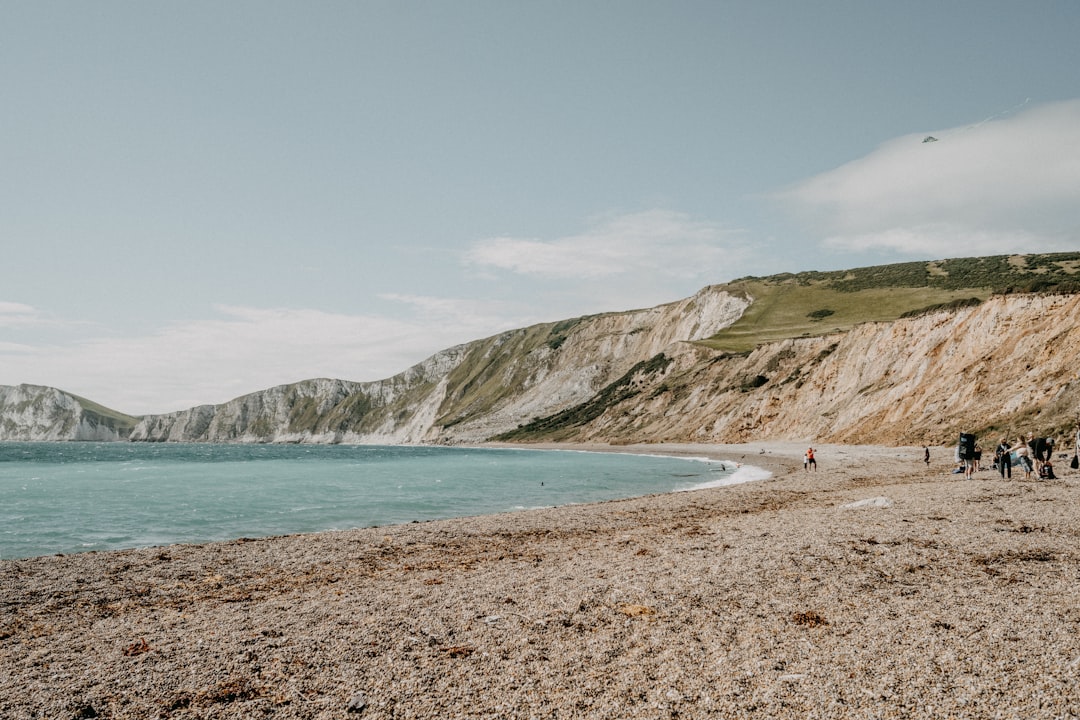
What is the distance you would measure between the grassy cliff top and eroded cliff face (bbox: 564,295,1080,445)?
1226 cm

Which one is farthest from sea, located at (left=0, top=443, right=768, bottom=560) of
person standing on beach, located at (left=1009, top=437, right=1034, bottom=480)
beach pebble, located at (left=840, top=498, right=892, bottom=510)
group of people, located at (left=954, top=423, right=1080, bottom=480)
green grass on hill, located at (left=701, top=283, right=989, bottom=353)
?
green grass on hill, located at (left=701, top=283, right=989, bottom=353)

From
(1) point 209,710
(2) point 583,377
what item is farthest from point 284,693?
(2) point 583,377

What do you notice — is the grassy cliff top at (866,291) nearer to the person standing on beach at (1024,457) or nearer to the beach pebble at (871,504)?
the person standing on beach at (1024,457)

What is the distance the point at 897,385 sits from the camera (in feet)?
196

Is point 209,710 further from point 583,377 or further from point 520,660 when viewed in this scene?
point 583,377

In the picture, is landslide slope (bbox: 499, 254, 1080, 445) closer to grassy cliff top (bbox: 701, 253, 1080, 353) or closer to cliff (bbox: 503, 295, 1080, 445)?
cliff (bbox: 503, 295, 1080, 445)

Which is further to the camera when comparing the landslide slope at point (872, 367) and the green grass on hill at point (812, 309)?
the green grass on hill at point (812, 309)

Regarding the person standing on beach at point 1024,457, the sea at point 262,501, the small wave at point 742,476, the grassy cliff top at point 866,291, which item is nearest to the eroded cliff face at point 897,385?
the person standing on beach at point 1024,457

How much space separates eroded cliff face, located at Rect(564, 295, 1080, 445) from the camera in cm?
4278

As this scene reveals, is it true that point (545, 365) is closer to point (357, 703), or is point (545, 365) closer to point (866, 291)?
point (866, 291)

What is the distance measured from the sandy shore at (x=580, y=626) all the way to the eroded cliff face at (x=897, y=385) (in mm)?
31345

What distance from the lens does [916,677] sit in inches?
250

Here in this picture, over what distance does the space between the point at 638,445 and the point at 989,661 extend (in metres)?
88.2

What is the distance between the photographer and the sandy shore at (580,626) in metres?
6.25
